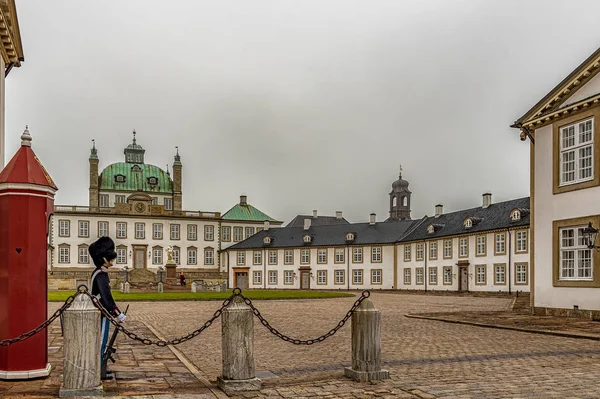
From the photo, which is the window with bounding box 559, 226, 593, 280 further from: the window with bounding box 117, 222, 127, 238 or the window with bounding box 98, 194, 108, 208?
the window with bounding box 98, 194, 108, 208

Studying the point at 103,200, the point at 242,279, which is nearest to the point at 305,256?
the point at 242,279

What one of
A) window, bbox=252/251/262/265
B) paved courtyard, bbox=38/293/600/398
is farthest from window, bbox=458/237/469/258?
paved courtyard, bbox=38/293/600/398

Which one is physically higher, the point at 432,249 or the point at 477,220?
the point at 477,220

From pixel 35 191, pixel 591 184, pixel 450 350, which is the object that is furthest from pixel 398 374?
pixel 591 184

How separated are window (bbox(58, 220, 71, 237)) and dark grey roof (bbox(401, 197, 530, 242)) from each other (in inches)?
1420

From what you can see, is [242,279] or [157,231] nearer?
[242,279]

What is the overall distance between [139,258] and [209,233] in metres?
8.86

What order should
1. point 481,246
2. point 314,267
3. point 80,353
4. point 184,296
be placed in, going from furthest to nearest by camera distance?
point 314,267
point 481,246
point 184,296
point 80,353

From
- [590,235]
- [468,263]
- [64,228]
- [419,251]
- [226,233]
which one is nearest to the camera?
[590,235]

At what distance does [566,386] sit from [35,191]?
703cm

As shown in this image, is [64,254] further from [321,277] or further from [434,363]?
[434,363]

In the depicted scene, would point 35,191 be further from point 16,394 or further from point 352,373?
point 352,373

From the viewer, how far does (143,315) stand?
68.5ft

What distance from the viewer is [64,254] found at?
221ft
